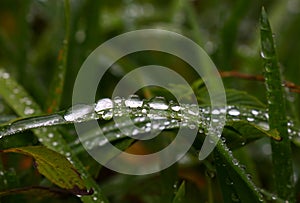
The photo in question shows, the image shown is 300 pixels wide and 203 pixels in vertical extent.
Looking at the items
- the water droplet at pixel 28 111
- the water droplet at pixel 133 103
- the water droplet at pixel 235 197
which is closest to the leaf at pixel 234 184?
the water droplet at pixel 235 197

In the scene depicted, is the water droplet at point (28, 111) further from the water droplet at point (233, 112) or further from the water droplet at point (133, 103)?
the water droplet at point (233, 112)

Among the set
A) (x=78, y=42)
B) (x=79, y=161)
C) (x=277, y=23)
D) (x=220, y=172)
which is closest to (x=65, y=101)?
(x=78, y=42)

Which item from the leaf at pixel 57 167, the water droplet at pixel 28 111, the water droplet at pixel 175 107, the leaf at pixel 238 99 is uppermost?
the leaf at pixel 238 99

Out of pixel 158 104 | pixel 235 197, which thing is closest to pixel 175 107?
pixel 158 104

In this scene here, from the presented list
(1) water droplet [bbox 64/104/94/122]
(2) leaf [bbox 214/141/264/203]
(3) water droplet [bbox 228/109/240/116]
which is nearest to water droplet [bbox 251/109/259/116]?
(3) water droplet [bbox 228/109/240/116]

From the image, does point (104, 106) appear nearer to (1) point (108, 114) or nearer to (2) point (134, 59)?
(1) point (108, 114)

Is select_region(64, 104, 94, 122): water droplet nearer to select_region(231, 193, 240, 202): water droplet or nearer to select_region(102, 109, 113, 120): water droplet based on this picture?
select_region(102, 109, 113, 120): water droplet
